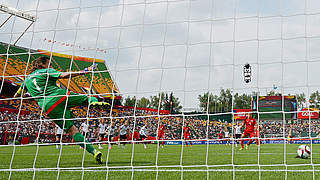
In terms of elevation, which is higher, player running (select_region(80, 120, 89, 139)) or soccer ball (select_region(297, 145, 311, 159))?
player running (select_region(80, 120, 89, 139))

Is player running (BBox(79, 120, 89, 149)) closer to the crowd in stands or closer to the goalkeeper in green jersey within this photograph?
the goalkeeper in green jersey

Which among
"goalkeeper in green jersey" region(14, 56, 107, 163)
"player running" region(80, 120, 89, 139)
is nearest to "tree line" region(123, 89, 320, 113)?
"player running" region(80, 120, 89, 139)

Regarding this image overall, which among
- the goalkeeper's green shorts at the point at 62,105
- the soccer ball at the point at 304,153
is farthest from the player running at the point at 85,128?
the soccer ball at the point at 304,153

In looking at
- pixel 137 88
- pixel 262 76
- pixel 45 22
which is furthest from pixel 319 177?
pixel 45 22

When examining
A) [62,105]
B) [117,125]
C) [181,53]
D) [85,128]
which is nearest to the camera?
[181,53]

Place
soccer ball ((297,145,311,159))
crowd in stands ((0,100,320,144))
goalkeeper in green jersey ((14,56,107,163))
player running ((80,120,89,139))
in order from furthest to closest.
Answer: crowd in stands ((0,100,320,144)) → soccer ball ((297,145,311,159)) → goalkeeper in green jersey ((14,56,107,163)) → player running ((80,120,89,139))

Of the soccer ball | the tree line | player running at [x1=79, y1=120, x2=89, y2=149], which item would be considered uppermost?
the tree line

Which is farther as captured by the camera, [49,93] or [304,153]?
[304,153]

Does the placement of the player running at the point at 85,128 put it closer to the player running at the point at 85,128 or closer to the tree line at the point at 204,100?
the player running at the point at 85,128

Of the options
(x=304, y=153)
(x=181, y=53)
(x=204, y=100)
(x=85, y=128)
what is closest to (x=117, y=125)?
(x=85, y=128)

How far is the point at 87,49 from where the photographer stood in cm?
553

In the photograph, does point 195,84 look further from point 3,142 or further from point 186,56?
point 3,142

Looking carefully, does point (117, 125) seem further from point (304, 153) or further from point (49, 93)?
point (49, 93)

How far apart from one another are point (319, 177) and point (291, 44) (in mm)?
2144
